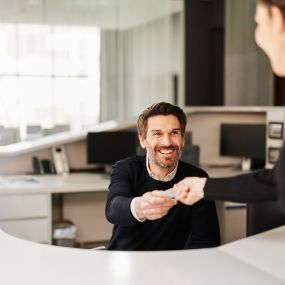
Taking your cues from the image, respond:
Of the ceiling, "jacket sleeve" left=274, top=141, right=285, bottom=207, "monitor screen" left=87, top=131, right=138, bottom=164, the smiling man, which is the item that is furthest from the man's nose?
the ceiling

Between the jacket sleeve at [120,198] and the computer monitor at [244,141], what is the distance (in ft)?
8.69

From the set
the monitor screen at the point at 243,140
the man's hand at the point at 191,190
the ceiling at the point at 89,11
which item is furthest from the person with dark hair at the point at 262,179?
the ceiling at the point at 89,11

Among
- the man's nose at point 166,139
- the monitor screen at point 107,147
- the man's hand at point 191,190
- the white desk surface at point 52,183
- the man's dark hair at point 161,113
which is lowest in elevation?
the white desk surface at point 52,183

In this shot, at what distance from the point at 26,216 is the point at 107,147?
0.92m

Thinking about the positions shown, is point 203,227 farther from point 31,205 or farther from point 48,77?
point 48,77

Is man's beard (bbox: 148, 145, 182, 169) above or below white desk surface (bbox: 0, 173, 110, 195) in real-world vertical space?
above

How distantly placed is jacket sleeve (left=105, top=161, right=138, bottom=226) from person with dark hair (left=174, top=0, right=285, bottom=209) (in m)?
0.23

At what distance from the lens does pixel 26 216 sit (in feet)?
12.0

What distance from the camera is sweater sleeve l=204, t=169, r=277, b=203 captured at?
1374 mm

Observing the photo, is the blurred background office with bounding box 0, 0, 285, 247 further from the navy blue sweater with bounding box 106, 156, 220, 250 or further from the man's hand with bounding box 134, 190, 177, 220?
the man's hand with bounding box 134, 190, 177, 220

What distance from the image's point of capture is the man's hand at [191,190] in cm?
154

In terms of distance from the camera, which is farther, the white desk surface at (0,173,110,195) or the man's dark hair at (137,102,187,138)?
the white desk surface at (0,173,110,195)

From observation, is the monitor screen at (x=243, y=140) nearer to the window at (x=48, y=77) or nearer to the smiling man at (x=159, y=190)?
the window at (x=48, y=77)

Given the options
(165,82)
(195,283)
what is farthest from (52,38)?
(195,283)
